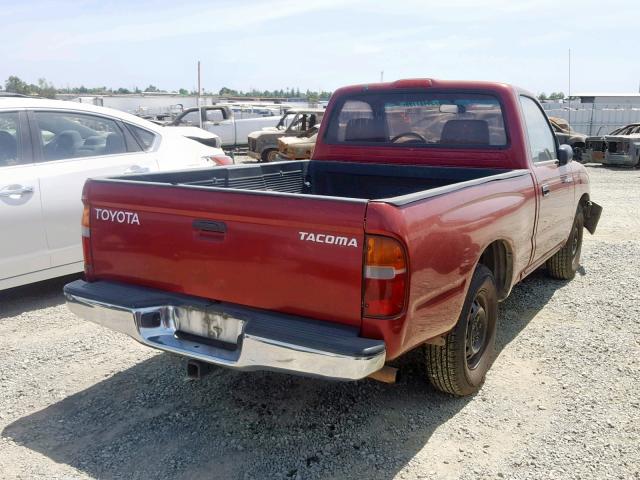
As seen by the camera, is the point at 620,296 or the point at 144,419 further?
the point at 620,296

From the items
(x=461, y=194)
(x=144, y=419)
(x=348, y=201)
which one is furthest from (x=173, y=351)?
(x=461, y=194)

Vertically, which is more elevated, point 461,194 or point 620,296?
point 461,194

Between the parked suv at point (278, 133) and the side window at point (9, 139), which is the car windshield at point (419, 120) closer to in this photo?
the side window at point (9, 139)

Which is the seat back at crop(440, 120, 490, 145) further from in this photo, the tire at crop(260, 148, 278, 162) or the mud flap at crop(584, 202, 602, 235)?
the tire at crop(260, 148, 278, 162)

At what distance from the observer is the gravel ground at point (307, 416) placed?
2.98 metres

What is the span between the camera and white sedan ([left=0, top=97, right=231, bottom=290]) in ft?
15.8

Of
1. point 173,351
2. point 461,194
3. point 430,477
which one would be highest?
point 461,194

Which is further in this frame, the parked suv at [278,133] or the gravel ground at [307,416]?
the parked suv at [278,133]

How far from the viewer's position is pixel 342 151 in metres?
4.99

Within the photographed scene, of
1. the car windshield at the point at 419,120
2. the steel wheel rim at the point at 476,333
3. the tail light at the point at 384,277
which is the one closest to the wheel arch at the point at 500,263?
the steel wheel rim at the point at 476,333

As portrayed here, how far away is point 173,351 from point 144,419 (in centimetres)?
62

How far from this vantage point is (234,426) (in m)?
3.34

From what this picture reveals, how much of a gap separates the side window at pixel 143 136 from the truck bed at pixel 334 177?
6.00ft

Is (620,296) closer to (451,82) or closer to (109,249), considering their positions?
(451,82)
